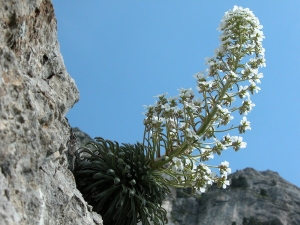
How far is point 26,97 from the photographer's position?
5.05m

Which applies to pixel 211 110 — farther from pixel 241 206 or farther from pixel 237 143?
pixel 241 206

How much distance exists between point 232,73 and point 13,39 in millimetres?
3591

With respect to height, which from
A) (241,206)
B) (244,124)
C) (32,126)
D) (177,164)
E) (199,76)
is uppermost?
(241,206)

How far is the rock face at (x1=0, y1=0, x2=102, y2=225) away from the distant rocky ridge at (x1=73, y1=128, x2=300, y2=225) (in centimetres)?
2062

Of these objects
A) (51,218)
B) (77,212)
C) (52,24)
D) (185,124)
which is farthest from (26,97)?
(185,124)

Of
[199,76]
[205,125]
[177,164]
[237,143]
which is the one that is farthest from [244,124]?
[177,164]

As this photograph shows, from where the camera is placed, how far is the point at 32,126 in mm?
5043

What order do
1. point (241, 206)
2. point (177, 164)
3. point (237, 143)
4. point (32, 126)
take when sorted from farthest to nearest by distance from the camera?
1. point (241, 206)
2. point (177, 164)
3. point (237, 143)
4. point (32, 126)

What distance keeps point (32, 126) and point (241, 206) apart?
2426cm

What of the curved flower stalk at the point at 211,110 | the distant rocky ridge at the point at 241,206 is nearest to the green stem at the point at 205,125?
the curved flower stalk at the point at 211,110

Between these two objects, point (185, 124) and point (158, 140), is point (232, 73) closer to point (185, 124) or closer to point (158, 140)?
point (185, 124)

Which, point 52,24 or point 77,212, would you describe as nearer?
point 77,212

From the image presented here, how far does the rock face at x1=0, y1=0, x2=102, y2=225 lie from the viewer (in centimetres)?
461

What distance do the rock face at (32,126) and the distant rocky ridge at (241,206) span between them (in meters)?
20.6
